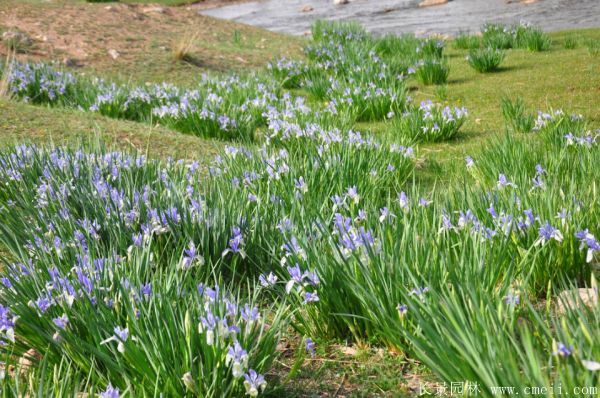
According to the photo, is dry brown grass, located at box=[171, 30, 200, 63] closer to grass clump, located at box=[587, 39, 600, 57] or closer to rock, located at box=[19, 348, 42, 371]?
grass clump, located at box=[587, 39, 600, 57]

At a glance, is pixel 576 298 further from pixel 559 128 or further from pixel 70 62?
pixel 70 62

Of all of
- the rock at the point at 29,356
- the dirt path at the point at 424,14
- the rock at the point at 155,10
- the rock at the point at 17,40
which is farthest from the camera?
the dirt path at the point at 424,14

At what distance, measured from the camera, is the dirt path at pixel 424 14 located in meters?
15.6

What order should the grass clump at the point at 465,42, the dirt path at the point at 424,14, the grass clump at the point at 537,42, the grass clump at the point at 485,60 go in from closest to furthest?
the grass clump at the point at 485,60, the grass clump at the point at 537,42, the grass clump at the point at 465,42, the dirt path at the point at 424,14

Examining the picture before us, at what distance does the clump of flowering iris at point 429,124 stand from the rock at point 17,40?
6.07 meters

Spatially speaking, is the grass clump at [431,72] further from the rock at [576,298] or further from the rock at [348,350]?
the rock at [348,350]

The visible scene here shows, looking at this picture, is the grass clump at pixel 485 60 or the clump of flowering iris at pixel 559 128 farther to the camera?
the grass clump at pixel 485 60

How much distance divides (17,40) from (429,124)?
6.56 m

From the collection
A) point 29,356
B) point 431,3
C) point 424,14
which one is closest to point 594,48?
point 29,356

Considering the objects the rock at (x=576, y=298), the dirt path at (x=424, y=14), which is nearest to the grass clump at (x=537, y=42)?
the dirt path at (x=424, y=14)

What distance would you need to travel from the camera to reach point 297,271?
91.5 inches

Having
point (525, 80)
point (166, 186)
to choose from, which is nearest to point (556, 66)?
point (525, 80)

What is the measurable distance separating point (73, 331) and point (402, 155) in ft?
Result: 9.27

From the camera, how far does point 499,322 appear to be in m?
1.70
